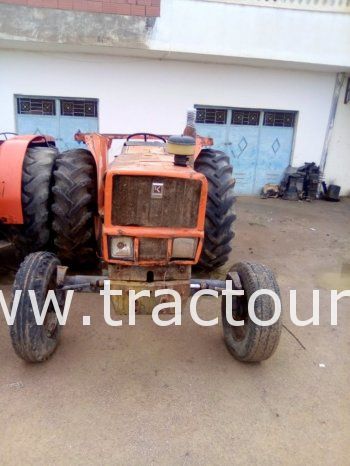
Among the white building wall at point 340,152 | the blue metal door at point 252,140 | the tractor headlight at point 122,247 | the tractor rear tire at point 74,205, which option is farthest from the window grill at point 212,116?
the tractor headlight at point 122,247

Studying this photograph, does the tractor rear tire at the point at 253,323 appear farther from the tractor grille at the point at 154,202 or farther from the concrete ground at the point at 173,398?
the tractor grille at the point at 154,202

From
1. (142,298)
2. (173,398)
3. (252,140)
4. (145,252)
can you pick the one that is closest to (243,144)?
(252,140)

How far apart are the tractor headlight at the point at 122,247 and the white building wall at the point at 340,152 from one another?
875cm

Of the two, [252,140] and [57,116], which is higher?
[57,116]

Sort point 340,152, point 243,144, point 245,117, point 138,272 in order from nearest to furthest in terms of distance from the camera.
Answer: point 138,272
point 245,117
point 243,144
point 340,152

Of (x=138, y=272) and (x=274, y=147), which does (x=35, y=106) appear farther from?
(x=138, y=272)

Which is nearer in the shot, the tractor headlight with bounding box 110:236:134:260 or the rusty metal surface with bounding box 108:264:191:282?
the tractor headlight with bounding box 110:236:134:260

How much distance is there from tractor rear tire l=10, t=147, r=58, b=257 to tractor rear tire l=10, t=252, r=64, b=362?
981 millimetres

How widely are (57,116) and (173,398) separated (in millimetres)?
7609

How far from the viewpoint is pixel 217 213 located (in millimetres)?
3984

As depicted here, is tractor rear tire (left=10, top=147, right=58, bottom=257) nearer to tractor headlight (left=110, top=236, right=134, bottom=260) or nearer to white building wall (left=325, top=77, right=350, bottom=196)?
tractor headlight (left=110, top=236, right=134, bottom=260)

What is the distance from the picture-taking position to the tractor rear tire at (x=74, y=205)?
3.72m

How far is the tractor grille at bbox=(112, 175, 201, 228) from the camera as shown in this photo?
9.09 ft

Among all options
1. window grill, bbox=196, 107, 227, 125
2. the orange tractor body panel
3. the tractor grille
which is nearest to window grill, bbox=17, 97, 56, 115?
window grill, bbox=196, 107, 227, 125
